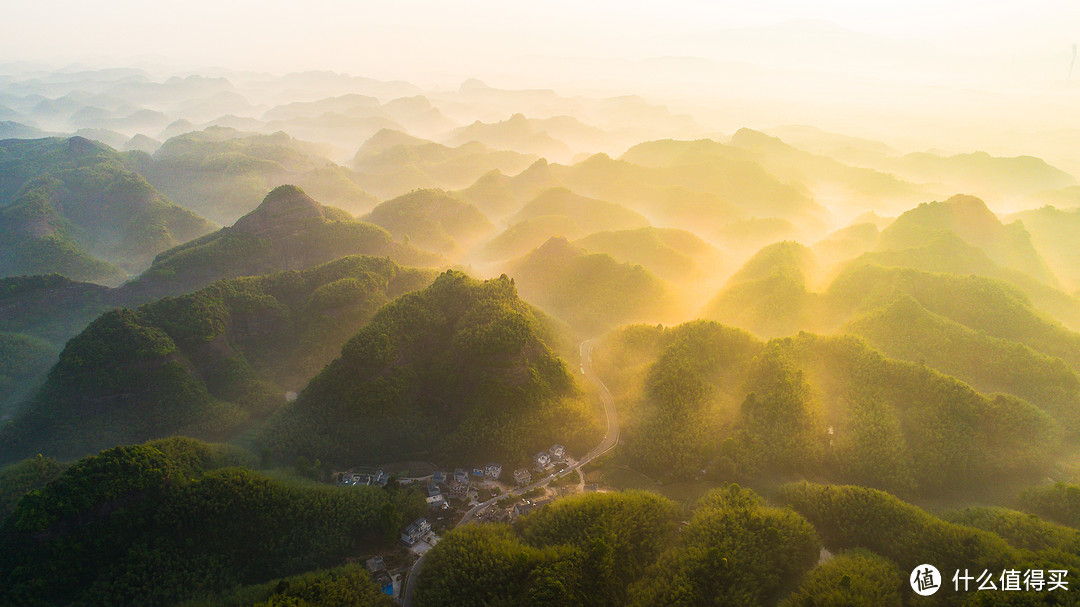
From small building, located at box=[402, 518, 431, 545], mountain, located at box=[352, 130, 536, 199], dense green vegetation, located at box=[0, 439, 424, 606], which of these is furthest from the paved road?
mountain, located at box=[352, 130, 536, 199]

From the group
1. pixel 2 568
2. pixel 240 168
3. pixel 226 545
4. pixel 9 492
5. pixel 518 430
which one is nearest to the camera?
pixel 2 568

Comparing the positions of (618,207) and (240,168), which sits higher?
(240,168)

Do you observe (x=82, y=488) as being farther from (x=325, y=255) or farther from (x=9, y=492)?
(x=325, y=255)

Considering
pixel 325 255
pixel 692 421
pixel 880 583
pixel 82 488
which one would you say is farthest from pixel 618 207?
pixel 82 488

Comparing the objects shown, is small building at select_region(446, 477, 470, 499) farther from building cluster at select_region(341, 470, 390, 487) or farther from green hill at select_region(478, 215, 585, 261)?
green hill at select_region(478, 215, 585, 261)

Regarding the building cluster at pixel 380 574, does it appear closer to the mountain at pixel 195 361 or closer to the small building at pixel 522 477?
the small building at pixel 522 477

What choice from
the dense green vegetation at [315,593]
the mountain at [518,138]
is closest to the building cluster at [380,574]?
the dense green vegetation at [315,593]

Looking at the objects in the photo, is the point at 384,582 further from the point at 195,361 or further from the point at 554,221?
the point at 554,221

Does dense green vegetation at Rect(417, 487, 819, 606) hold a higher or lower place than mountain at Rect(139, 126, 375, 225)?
lower
